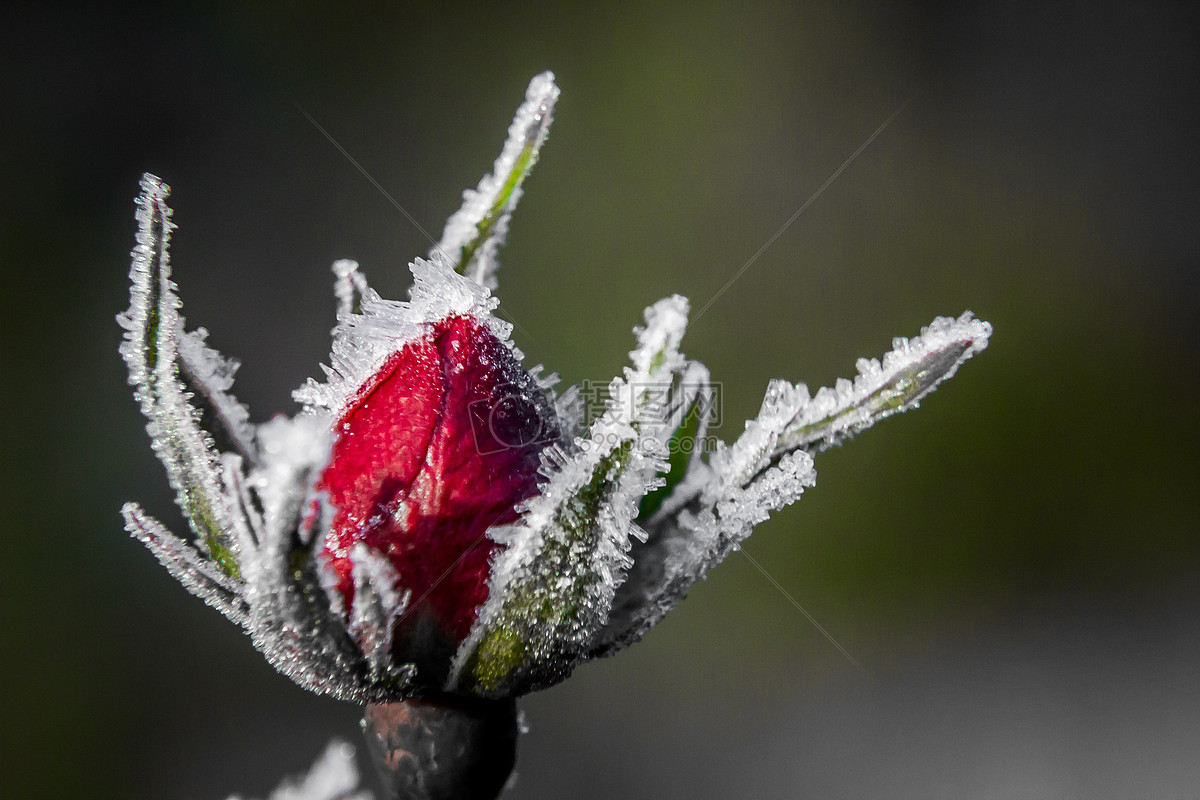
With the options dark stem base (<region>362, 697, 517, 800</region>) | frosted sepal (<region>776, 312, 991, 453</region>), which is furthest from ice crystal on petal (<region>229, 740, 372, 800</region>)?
frosted sepal (<region>776, 312, 991, 453</region>)

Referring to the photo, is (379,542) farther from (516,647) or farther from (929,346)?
(929,346)

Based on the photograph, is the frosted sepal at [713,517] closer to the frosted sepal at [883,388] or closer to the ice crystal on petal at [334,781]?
the frosted sepal at [883,388]

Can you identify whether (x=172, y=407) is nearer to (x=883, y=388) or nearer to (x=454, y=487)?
(x=454, y=487)

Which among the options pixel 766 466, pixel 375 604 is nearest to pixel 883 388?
pixel 766 466

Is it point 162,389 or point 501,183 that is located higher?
point 501,183

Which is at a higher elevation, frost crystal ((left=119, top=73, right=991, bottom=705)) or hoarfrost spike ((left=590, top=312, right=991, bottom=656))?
hoarfrost spike ((left=590, top=312, right=991, bottom=656))

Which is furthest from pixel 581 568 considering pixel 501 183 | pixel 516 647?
pixel 501 183

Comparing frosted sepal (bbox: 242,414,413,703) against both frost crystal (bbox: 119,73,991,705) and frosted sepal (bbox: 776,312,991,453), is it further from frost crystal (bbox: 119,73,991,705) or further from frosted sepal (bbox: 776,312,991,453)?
frosted sepal (bbox: 776,312,991,453)
